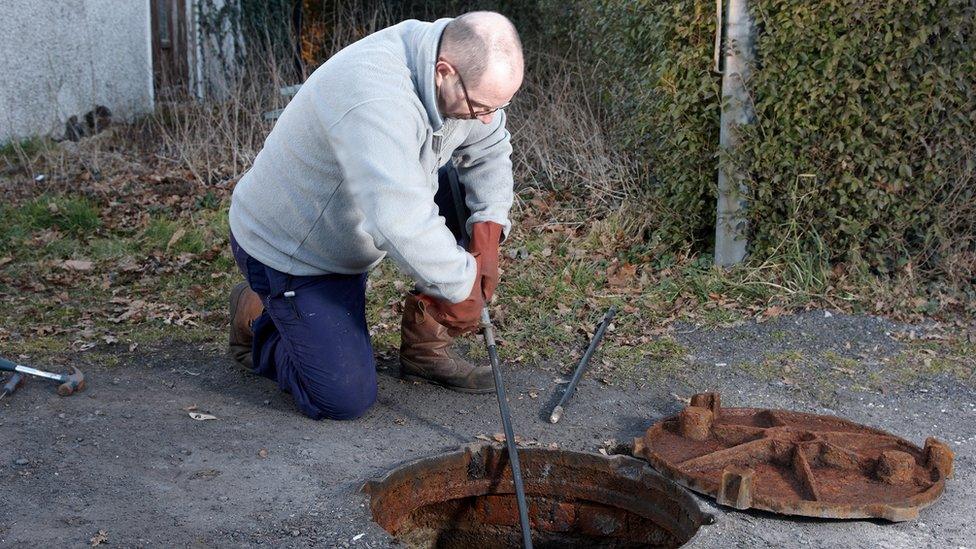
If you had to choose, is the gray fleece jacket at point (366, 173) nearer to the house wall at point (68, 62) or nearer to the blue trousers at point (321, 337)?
the blue trousers at point (321, 337)

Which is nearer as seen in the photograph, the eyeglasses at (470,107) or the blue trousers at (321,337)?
the eyeglasses at (470,107)

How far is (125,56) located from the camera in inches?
438

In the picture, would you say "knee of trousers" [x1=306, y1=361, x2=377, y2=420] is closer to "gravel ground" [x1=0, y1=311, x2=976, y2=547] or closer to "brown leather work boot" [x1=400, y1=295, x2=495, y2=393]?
"gravel ground" [x1=0, y1=311, x2=976, y2=547]

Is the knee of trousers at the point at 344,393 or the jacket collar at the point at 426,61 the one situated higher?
the jacket collar at the point at 426,61

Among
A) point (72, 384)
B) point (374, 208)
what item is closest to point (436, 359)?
point (374, 208)

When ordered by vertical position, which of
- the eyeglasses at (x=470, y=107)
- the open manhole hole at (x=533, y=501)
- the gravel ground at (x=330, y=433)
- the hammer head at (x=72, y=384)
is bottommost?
the open manhole hole at (x=533, y=501)

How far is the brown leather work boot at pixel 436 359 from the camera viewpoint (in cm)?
446

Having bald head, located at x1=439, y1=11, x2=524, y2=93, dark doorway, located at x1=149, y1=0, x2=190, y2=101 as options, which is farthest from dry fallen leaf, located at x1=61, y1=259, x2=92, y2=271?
dark doorway, located at x1=149, y1=0, x2=190, y2=101

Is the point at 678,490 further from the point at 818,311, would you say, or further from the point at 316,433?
the point at 818,311

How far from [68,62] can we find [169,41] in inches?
82.9

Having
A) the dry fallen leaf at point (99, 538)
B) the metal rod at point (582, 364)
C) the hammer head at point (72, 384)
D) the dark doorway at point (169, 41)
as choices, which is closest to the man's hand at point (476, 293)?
the metal rod at point (582, 364)

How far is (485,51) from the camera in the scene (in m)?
3.21

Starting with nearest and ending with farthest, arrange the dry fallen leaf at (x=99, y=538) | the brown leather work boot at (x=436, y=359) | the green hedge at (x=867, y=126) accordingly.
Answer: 1. the dry fallen leaf at (x=99, y=538)
2. the brown leather work boot at (x=436, y=359)
3. the green hedge at (x=867, y=126)

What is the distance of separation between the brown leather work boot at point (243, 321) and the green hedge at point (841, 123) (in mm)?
2871
